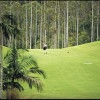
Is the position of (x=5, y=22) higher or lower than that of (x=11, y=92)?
higher

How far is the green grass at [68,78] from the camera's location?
2724 cm

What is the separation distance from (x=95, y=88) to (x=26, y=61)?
7.52 meters

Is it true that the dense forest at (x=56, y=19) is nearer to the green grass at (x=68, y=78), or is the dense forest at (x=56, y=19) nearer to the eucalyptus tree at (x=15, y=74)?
the green grass at (x=68, y=78)

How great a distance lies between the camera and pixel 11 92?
23609 mm

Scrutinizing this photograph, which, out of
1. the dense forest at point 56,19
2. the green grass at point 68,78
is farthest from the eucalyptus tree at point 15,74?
the dense forest at point 56,19

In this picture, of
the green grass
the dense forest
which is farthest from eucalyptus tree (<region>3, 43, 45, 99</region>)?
the dense forest

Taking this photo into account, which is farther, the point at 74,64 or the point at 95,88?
the point at 74,64

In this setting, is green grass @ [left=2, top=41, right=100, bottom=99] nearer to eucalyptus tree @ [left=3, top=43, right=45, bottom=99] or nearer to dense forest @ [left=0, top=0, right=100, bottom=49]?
eucalyptus tree @ [left=3, top=43, right=45, bottom=99]

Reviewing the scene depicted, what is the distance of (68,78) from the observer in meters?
32.8

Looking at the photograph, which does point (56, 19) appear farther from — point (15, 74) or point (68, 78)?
point (15, 74)

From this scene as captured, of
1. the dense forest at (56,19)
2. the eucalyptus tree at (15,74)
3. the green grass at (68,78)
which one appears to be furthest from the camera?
the dense forest at (56,19)

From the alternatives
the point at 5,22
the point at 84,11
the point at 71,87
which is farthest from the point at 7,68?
the point at 84,11

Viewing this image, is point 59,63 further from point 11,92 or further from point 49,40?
point 49,40

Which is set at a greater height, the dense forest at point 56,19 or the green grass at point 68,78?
the dense forest at point 56,19
